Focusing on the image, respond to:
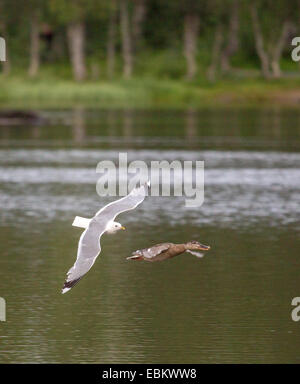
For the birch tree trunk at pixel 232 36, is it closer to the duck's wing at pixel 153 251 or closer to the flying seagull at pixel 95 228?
the duck's wing at pixel 153 251

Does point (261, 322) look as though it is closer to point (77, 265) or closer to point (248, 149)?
point (77, 265)

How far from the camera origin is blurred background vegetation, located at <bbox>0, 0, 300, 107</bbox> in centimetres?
9575

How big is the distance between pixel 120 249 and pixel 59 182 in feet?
45.9

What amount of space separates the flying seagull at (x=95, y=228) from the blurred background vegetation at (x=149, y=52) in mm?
73260

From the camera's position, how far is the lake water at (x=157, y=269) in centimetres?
1773

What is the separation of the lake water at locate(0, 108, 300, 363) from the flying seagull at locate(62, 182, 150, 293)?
1.54 meters

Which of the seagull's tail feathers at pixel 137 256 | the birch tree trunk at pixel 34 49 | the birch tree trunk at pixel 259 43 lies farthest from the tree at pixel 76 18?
the seagull's tail feathers at pixel 137 256

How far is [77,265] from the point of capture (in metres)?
15.8

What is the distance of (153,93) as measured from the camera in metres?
96.4

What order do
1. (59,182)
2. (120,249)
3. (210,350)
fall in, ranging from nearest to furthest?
1. (210,350)
2. (120,249)
3. (59,182)

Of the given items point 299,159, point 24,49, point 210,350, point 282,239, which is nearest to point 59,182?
point 299,159

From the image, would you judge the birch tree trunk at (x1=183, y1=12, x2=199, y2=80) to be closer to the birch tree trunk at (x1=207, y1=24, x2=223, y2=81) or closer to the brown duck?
the birch tree trunk at (x1=207, y1=24, x2=223, y2=81)

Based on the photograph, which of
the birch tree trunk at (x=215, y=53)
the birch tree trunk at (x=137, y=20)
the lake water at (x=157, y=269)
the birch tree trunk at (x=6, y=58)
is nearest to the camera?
the lake water at (x=157, y=269)

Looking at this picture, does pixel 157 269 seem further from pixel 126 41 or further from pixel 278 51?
pixel 126 41
